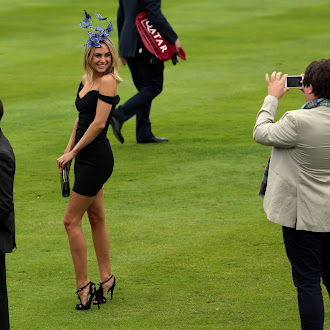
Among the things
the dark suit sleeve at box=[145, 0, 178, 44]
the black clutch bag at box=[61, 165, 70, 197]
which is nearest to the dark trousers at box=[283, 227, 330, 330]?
the black clutch bag at box=[61, 165, 70, 197]

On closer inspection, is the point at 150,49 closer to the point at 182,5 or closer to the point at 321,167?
the point at 321,167

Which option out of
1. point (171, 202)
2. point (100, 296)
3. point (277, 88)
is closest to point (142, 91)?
point (171, 202)

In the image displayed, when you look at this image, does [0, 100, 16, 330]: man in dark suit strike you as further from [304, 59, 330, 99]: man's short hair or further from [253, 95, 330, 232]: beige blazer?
[304, 59, 330, 99]: man's short hair

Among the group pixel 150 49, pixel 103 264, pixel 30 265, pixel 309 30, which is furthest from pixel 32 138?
pixel 309 30

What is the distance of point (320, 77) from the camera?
17.3 feet

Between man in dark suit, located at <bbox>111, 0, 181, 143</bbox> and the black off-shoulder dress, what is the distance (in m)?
5.07

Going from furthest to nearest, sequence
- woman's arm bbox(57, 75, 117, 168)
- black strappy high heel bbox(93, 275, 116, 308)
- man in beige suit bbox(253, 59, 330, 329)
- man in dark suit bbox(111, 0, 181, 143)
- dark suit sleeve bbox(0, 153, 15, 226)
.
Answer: man in dark suit bbox(111, 0, 181, 143), black strappy high heel bbox(93, 275, 116, 308), woman's arm bbox(57, 75, 117, 168), man in beige suit bbox(253, 59, 330, 329), dark suit sleeve bbox(0, 153, 15, 226)

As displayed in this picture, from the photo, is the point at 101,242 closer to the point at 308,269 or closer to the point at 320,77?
the point at 308,269

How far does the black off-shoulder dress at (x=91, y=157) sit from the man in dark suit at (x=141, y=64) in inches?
199

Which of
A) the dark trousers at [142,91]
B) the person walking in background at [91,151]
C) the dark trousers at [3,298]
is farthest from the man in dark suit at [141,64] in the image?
the dark trousers at [3,298]

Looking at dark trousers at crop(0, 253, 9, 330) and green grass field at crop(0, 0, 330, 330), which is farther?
green grass field at crop(0, 0, 330, 330)

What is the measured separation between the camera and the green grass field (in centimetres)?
655

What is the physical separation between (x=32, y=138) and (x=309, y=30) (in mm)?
12129

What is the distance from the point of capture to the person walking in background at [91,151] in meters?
6.51
